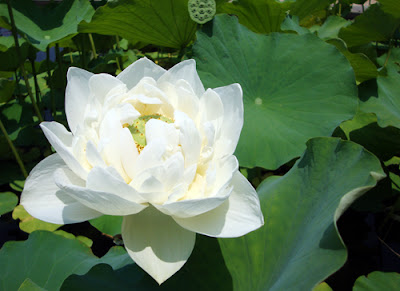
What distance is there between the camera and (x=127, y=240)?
0.58 m

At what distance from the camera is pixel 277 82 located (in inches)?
49.5

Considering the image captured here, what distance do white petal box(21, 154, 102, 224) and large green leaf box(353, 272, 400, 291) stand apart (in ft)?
2.17


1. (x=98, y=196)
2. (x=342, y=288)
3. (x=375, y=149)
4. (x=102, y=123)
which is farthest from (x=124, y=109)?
(x=375, y=149)

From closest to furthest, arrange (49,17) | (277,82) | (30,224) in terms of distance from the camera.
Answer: (277,82), (30,224), (49,17)

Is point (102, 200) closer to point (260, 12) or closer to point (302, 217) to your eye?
point (302, 217)

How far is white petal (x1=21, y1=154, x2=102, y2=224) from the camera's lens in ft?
1.91

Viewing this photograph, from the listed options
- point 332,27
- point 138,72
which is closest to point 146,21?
point 138,72

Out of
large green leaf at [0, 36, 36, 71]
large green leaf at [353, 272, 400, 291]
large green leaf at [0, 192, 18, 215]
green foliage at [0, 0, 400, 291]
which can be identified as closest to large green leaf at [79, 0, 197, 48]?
green foliage at [0, 0, 400, 291]

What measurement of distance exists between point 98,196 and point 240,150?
0.66 metres

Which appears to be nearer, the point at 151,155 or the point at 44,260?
the point at 151,155

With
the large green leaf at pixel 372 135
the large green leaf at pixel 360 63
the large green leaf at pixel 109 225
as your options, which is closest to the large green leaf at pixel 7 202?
the large green leaf at pixel 109 225

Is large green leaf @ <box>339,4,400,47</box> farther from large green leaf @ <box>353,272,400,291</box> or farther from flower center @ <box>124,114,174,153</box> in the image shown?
flower center @ <box>124,114,174,153</box>

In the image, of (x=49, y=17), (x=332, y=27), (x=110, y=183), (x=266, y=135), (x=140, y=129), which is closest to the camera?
(x=110, y=183)

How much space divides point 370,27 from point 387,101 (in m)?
0.70
